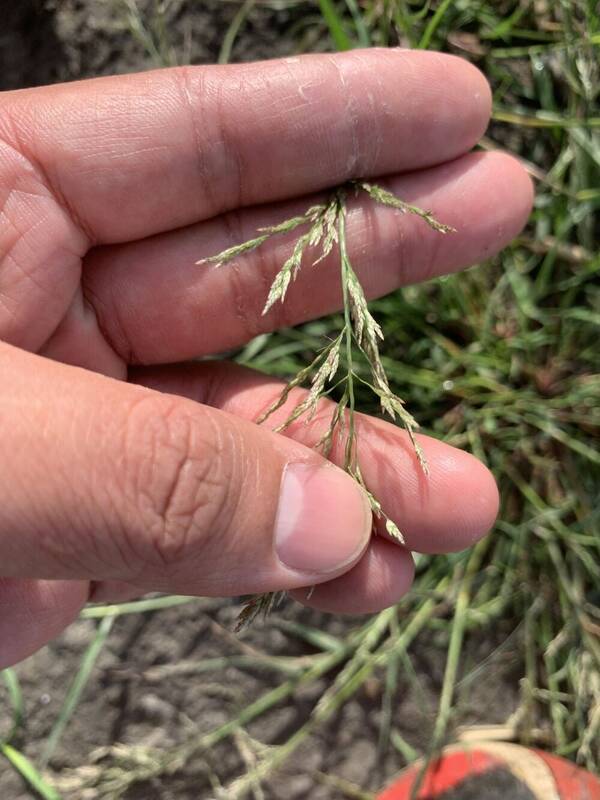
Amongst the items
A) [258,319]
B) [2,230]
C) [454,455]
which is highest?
[2,230]

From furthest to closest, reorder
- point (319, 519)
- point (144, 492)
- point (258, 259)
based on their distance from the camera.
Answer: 1. point (258, 259)
2. point (319, 519)
3. point (144, 492)

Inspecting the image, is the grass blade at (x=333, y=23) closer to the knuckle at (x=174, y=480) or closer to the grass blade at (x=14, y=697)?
the knuckle at (x=174, y=480)

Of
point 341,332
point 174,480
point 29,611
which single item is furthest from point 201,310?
point 29,611

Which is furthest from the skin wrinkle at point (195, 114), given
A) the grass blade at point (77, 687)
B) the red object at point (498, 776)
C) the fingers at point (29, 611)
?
the red object at point (498, 776)

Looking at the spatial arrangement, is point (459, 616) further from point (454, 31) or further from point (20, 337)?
point (454, 31)

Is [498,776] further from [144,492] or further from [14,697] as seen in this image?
[144,492]

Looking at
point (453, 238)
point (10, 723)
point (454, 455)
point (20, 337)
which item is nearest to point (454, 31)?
point (453, 238)
